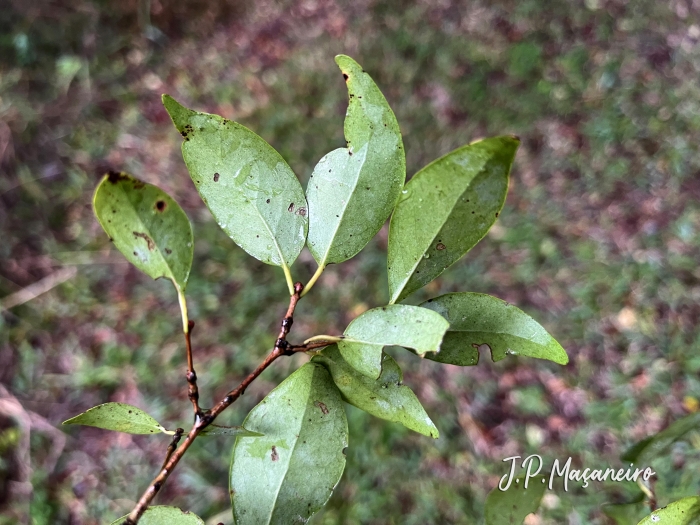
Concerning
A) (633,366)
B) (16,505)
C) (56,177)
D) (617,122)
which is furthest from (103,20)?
(633,366)

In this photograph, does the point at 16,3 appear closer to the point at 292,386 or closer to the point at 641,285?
the point at 292,386

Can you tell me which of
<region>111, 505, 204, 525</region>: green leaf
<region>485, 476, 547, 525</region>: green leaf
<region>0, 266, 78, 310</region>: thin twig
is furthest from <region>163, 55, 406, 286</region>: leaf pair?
<region>0, 266, 78, 310</region>: thin twig

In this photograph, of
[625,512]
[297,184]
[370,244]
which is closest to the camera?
[297,184]

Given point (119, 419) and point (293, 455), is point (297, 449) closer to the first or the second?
point (293, 455)

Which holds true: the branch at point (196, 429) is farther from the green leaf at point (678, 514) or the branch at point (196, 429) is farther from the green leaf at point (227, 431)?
the green leaf at point (678, 514)

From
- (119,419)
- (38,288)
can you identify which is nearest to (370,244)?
(38,288)

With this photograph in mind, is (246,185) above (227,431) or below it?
above
